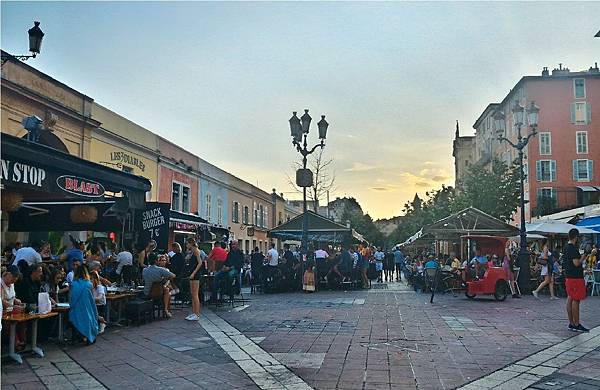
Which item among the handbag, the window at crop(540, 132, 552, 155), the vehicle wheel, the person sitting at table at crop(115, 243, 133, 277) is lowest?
the vehicle wheel

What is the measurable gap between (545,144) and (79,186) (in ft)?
153

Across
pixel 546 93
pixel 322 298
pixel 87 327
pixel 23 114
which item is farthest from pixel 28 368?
pixel 546 93

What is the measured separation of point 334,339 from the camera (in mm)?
8539

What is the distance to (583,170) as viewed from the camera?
47562 mm

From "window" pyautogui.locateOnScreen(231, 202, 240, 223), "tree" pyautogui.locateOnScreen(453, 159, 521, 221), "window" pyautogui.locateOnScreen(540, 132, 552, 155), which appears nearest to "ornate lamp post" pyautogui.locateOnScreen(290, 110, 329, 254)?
"window" pyautogui.locateOnScreen(231, 202, 240, 223)

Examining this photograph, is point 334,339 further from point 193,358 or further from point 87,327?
point 87,327

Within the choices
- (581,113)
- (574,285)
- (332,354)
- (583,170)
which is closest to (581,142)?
(583,170)

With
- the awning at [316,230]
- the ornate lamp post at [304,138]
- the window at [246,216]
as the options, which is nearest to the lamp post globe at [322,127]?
the ornate lamp post at [304,138]

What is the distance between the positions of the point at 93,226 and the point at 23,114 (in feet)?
17.2

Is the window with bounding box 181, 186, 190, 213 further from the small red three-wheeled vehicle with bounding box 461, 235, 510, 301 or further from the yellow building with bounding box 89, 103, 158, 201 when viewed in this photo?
the small red three-wheeled vehicle with bounding box 461, 235, 510, 301

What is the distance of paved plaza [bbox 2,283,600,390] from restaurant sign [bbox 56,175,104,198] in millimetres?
2281

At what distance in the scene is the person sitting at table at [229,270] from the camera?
45.6ft

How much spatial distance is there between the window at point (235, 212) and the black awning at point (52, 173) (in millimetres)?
27308

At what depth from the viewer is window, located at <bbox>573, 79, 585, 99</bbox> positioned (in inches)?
1912
